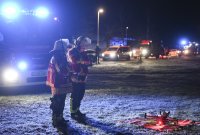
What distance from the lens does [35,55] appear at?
47.2ft

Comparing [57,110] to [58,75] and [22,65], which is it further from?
[22,65]

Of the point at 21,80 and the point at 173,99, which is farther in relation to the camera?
the point at 21,80

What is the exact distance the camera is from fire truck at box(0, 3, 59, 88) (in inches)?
551

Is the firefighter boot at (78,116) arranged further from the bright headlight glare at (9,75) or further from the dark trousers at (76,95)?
the bright headlight glare at (9,75)

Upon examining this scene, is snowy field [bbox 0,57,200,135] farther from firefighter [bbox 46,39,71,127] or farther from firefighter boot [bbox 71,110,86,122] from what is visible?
firefighter [bbox 46,39,71,127]

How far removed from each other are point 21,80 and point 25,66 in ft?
1.66

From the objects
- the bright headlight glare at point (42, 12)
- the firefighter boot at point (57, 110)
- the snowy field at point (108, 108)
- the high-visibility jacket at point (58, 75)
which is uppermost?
the bright headlight glare at point (42, 12)

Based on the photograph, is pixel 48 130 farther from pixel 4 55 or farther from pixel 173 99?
pixel 4 55

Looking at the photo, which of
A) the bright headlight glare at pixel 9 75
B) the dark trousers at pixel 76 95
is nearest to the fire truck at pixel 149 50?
the bright headlight glare at pixel 9 75

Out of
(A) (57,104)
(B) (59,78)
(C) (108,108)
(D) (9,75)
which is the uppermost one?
(B) (59,78)

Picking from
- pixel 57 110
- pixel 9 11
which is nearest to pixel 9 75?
pixel 9 11

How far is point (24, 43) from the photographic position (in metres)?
14.6

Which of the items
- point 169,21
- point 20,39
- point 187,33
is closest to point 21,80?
point 20,39

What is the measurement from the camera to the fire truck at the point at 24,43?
45.9 ft
